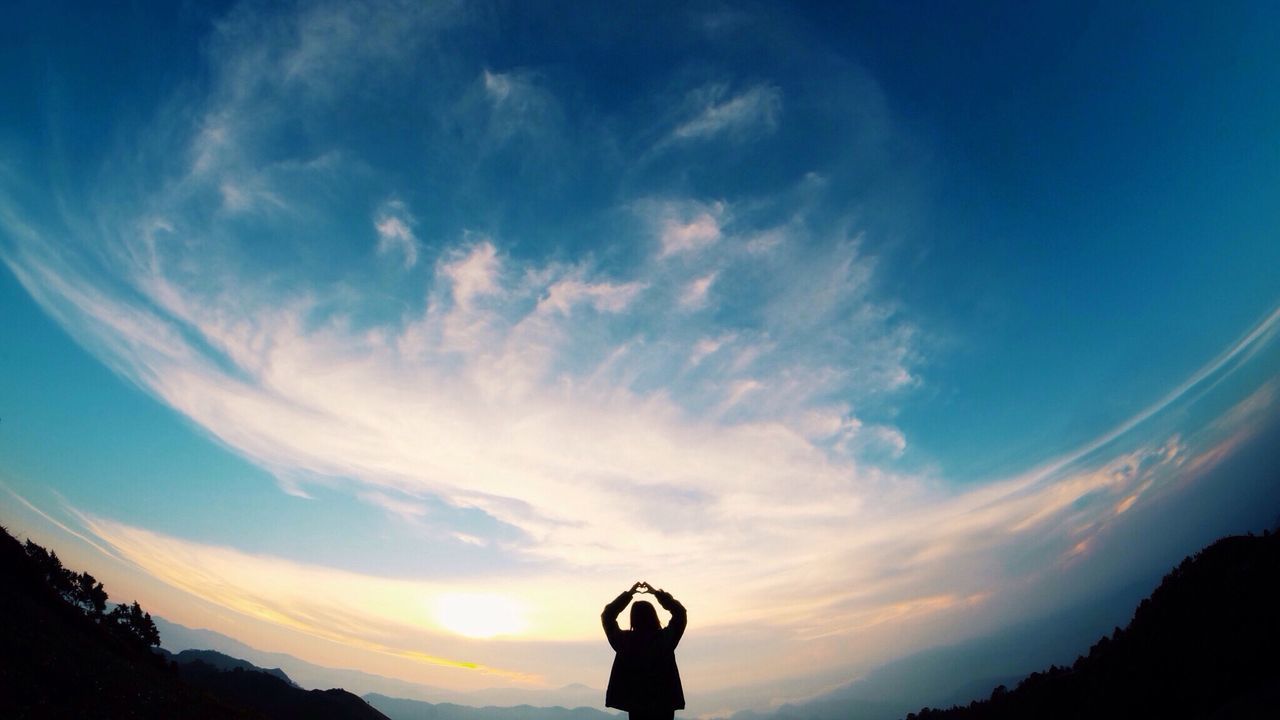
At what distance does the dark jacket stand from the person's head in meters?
0.12

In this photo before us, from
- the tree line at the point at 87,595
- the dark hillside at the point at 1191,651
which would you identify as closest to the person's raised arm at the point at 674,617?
the dark hillside at the point at 1191,651

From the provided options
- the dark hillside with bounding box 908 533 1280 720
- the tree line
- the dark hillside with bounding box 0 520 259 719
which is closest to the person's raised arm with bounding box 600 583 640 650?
the dark hillside with bounding box 908 533 1280 720

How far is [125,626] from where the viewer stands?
35812 mm

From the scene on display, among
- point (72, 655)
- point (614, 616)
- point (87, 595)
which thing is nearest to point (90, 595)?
point (87, 595)

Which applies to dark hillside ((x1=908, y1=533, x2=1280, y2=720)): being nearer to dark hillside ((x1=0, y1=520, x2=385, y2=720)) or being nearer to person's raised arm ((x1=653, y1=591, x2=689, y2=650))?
person's raised arm ((x1=653, y1=591, x2=689, y2=650))

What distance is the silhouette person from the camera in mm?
6820

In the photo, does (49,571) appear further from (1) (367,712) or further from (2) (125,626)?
(1) (367,712)

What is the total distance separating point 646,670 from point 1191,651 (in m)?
14.0

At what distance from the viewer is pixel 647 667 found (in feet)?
22.7

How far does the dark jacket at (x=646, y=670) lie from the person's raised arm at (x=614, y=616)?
0.01 metres

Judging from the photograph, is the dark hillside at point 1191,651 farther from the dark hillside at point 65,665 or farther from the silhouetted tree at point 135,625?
the silhouetted tree at point 135,625

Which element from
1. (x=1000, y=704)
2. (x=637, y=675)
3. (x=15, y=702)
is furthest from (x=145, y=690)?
(x=1000, y=704)

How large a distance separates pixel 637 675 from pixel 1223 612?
47.7ft

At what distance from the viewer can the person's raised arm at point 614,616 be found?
24.0 ft
